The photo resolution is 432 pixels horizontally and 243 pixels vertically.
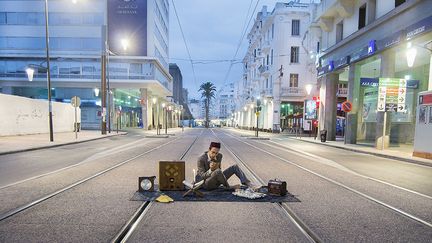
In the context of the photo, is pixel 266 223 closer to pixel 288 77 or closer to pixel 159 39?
Answer: pixel 288 77

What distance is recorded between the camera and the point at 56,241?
425 cm

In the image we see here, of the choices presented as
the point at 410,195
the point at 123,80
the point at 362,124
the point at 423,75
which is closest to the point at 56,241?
the point at 410,195

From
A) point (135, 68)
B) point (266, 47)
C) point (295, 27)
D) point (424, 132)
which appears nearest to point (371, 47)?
point (424, 132)

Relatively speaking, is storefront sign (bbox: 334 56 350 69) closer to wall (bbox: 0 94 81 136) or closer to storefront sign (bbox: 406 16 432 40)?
storefront sign (bbox: 406 16 432 40)

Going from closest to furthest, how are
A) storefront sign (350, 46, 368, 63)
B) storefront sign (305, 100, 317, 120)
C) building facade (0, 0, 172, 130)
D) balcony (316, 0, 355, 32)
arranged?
storefront sign (350, 46, 368, 63)
balcony (316, 0, 355, 32)
storefront sign (305, 100, 317, 120)
building facade (0, 0, 172, 130)

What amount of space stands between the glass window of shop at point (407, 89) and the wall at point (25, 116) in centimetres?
2657

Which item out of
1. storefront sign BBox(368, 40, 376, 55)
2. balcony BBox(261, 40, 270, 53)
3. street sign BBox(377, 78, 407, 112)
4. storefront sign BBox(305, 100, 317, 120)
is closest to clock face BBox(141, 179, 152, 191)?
street sign BBox(377, 78, 407, 112)

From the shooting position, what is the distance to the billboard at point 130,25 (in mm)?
47750

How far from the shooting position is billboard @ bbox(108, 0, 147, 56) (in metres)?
47.8

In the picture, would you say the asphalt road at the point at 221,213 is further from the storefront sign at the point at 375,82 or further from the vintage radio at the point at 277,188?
the storefront sign at the point at 375,82

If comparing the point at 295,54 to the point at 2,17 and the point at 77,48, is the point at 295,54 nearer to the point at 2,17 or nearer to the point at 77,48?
the point at 77,48

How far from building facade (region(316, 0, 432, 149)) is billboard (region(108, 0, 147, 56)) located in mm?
28373

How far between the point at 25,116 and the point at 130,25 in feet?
86.4

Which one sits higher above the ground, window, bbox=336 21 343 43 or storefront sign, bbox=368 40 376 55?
window, bbox=336 21 343 43
